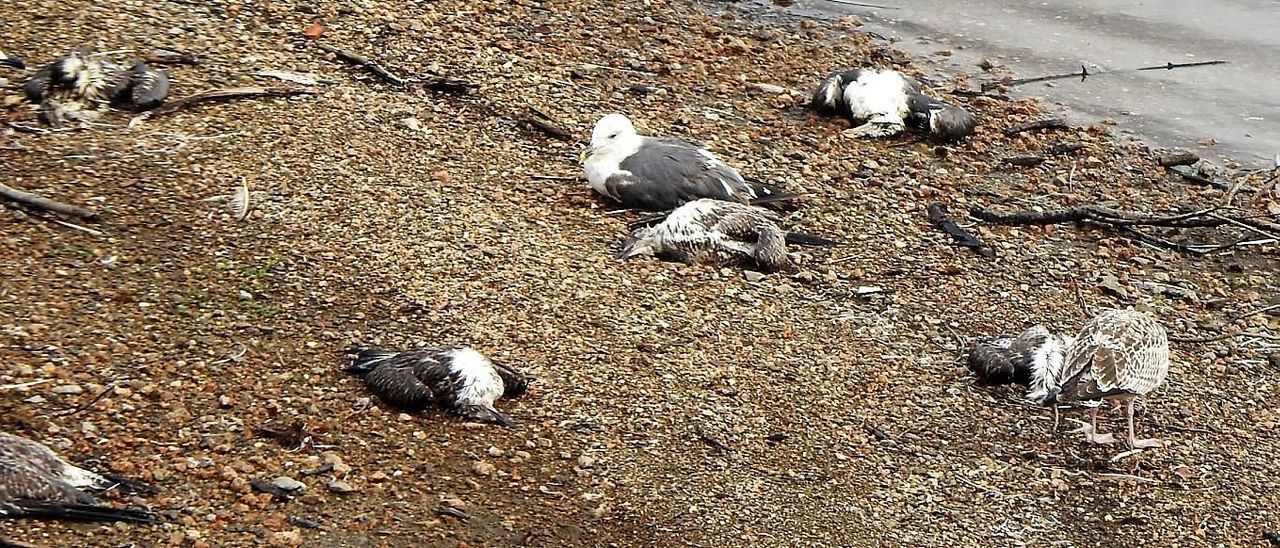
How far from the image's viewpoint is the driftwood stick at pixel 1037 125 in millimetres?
7930

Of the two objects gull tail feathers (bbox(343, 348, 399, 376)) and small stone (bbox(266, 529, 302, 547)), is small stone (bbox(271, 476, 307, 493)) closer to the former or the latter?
small stone (bbox(266, 529, 302, 547))

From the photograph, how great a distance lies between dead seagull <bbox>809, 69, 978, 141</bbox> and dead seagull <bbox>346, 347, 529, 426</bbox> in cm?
352

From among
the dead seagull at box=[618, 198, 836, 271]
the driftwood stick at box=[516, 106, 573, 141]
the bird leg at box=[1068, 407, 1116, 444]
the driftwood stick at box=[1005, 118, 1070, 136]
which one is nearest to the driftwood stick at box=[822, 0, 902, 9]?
the driftwood stick at box=[1005, 118, 1070, 136]

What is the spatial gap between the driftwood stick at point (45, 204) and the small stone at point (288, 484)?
1.85m

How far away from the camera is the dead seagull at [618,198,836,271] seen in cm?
595

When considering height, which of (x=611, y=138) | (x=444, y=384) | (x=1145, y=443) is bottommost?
(x=1145, y=443)

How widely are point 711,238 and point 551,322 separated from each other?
949 millimetres

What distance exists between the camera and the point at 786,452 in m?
4.75

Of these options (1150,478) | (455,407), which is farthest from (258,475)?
(1150,478)

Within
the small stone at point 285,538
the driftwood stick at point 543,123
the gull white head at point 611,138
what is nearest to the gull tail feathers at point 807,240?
the gull white head at point 611,138

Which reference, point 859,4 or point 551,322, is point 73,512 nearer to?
point 551,322

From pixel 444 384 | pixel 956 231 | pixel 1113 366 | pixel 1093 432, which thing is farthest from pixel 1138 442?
pixel 444 384

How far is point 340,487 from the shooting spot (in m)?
4.19

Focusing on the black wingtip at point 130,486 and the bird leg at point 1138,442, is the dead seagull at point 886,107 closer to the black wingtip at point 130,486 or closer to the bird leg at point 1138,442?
the bird leg at point 1138,442
